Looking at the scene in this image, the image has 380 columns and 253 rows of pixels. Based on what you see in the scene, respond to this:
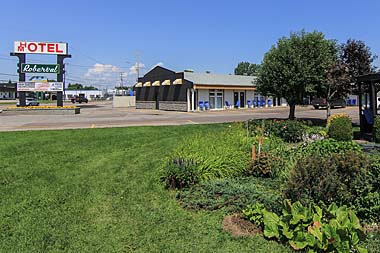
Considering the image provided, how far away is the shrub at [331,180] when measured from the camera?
4.39 meters

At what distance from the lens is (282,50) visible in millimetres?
17312

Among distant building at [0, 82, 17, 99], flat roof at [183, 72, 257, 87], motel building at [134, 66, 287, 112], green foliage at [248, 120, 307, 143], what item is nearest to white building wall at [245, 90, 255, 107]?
motel building at [134, 66, 287, 112]

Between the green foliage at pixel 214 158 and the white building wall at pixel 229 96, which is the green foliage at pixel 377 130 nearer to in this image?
the green foliage at pixel 214 158

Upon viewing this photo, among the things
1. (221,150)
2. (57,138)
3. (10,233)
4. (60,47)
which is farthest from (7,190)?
(60,47)

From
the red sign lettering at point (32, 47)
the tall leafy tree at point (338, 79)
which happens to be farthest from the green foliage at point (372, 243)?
the red sign lettering at point (32, 47)

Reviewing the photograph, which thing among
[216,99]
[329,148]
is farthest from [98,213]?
[216,99]

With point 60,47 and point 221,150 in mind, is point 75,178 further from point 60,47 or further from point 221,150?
point 60,47

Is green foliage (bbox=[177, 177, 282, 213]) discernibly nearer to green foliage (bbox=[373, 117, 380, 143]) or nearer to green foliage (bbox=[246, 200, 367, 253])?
green foliage (bbox=[246, 200, 367, 253])

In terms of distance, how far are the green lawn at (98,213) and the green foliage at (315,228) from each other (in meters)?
0.18

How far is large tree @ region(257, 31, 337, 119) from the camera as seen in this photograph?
54.9ft

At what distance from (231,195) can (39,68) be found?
33.6 metres

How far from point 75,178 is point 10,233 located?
2.61 meters

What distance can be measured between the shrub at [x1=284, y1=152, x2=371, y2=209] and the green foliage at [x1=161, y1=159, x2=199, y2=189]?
1816mm

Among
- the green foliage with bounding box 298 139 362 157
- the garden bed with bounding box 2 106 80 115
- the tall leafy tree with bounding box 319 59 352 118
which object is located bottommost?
the green foliage with bounding box 298 139 362 157
